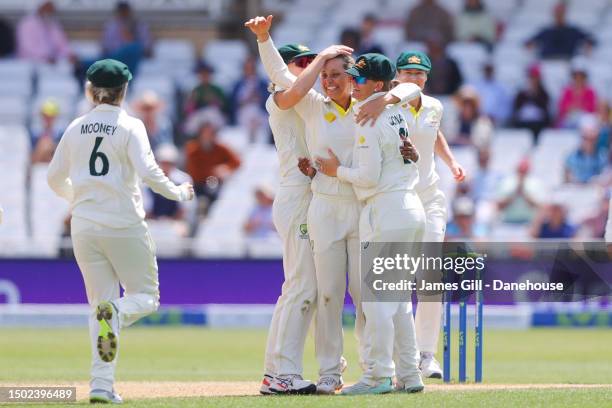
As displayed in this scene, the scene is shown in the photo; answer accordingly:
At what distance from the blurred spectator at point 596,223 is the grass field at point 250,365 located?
39.2 inches

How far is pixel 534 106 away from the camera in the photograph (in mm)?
17297

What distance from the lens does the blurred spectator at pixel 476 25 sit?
18.9 metres

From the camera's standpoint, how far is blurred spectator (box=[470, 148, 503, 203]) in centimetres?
1589

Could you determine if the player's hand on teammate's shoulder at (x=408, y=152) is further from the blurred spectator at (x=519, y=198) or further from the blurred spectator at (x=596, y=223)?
the blurred spectator at (x=519, y=198)

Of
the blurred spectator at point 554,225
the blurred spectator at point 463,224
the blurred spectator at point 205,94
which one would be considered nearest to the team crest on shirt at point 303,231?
the blurred spectator at point 463,224

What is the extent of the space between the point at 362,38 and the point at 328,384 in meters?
10.3

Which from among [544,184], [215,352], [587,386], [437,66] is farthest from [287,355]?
[437,66]

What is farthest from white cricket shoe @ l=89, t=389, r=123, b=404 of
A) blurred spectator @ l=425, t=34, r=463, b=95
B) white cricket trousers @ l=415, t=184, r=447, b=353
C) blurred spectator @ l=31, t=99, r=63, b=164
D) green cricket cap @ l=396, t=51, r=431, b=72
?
blurred spectator @ l=425, t=34, r=463, b=95

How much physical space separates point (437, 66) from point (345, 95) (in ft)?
31.8

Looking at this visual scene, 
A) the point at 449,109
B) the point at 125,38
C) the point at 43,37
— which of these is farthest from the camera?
the point at 43,37

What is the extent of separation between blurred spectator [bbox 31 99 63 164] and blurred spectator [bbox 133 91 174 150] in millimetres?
907

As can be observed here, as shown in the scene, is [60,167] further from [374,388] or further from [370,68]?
[374,388]

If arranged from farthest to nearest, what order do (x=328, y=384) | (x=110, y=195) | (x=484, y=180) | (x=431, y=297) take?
(x=484, y=180) → (x=431, y=297) → (x=328, y=384) → (x=110, y=195)

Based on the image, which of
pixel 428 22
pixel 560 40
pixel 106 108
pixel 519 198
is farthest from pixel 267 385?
pixel 560 40
